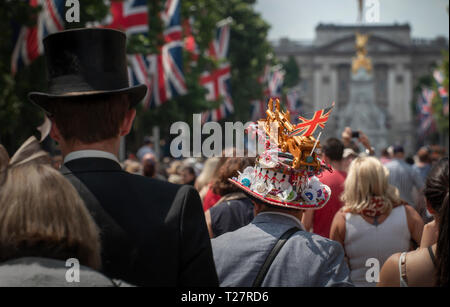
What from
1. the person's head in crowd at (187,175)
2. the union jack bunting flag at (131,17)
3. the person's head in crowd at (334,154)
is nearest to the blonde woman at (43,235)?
the person's head in crowd at (334,154)

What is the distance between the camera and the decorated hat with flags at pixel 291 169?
12.4 feet

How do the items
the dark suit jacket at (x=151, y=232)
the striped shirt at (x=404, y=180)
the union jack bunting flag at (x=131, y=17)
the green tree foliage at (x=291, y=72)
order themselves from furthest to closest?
the green tree foliage at (x=291, y=72) → the union jack bunting flag at (x=131, y=17) → the striped shirt at (x=404, y=180) → the dark suit jacket at (x=151, y=232)

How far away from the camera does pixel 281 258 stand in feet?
11.1

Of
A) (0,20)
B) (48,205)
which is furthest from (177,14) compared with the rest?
(48,205)

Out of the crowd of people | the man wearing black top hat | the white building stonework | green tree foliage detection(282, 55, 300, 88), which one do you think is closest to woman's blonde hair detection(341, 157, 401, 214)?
the crowd of people

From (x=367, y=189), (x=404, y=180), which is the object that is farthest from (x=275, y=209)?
(x=404, y=180)

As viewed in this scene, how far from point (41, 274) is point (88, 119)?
85cm

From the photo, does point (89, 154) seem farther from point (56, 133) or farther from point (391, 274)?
point (391, 274)

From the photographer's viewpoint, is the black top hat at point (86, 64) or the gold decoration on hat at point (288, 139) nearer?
the black top hat at point (86, 64)

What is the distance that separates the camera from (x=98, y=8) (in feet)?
62.4

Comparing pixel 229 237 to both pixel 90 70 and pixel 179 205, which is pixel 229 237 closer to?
pixel 179 205

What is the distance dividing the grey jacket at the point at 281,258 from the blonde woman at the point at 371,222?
1.82m

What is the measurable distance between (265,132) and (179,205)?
148 cm

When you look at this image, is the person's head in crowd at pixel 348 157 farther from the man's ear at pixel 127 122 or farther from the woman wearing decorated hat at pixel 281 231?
the man's ear at pixel 127 122
